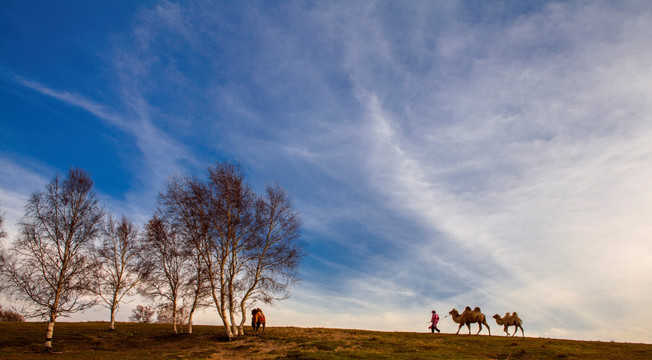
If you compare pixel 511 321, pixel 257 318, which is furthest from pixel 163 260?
pixel 511 321

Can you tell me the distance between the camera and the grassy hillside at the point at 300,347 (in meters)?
21.5

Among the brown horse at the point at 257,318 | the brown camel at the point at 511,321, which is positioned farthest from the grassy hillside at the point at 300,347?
the brown camel at the point at 511,321

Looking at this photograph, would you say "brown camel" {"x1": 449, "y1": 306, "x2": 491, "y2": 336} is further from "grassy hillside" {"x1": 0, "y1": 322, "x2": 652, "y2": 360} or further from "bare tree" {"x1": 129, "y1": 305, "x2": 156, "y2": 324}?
"bare tree" {"x1": 129, "y1": 305, "x2": 156, "y2": 324}

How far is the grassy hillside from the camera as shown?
21.5 metres

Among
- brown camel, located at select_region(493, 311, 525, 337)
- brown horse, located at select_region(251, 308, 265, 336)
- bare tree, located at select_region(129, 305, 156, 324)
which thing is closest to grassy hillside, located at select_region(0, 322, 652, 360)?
brown horse, located at select_region(251, 308, 265, 336)

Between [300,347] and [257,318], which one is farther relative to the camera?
[257,318]

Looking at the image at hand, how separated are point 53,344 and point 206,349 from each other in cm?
1286

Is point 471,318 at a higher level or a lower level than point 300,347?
higher

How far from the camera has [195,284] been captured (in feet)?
106

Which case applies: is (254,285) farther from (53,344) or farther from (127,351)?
(53,344)

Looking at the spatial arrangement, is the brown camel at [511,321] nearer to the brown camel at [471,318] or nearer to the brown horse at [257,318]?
the brown camel at [471,318]

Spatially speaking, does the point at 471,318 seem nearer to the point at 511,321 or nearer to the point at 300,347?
the point at 511,321

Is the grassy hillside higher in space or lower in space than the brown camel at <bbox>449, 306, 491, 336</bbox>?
lower

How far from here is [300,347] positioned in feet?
83.3
